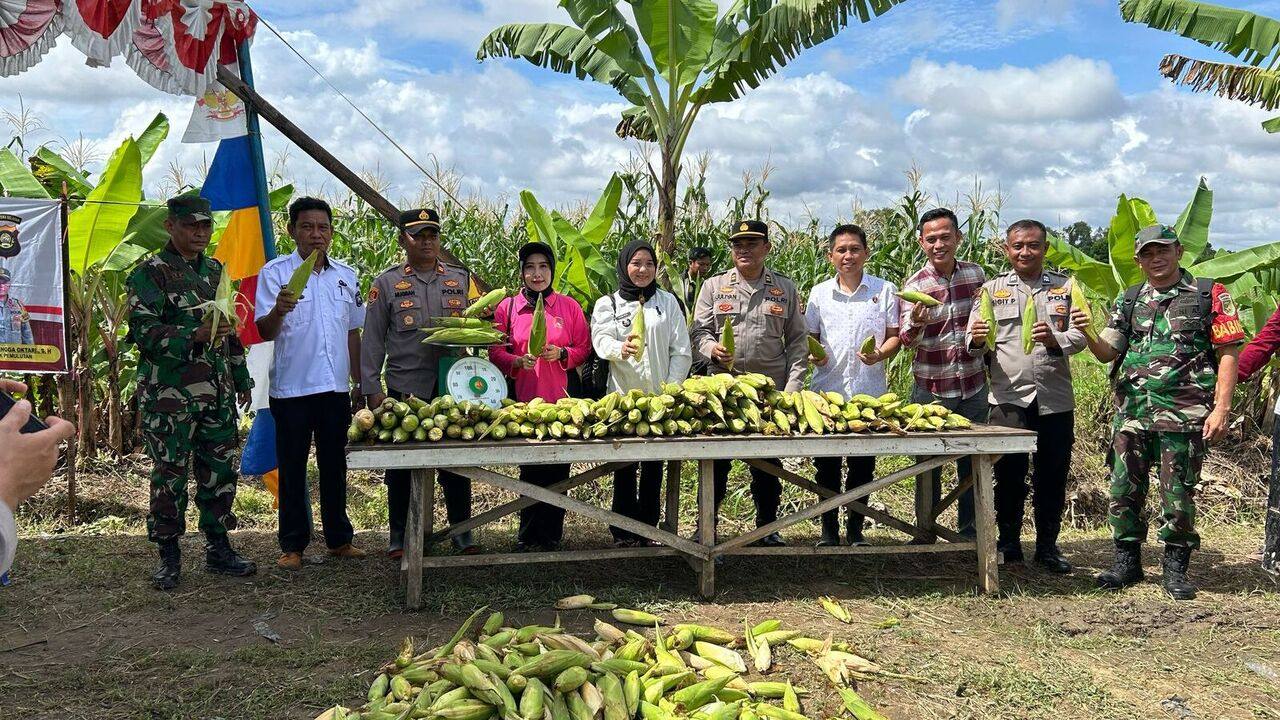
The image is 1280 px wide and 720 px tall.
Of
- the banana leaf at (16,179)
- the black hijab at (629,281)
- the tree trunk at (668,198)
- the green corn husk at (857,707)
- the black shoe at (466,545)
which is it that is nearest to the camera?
the green corn husk at (857,707)

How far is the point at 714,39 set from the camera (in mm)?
8188

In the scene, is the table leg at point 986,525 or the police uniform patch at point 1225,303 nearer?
the police uniform patch at point 1225,303

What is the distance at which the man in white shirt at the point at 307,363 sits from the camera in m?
5.52

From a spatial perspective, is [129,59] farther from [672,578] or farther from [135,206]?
[672,578]

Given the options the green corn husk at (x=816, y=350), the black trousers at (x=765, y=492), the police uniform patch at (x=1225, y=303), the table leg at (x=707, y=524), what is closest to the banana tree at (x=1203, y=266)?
the police uniform patch at (x=1225, y=303)

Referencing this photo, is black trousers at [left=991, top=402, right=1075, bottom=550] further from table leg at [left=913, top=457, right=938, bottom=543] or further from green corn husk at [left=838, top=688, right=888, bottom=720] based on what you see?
green corn husk at [left=838, top=688, right=888, bottom=720]

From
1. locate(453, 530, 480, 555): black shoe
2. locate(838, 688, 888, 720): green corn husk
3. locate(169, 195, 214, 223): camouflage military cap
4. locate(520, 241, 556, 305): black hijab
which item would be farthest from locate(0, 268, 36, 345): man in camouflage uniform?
locate(838, 688, 888, 720): green corn husk

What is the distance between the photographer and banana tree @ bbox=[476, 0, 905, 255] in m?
7.72

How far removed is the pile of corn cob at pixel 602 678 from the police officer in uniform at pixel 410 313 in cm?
179

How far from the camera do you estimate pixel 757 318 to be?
5.75 m

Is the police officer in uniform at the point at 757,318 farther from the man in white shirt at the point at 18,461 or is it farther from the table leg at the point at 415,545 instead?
the man in white shirt at the point at 18,461

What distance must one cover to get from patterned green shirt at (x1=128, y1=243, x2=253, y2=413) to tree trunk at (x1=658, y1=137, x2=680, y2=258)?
3.99 m

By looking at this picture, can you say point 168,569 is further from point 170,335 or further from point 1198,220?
point 1198,220

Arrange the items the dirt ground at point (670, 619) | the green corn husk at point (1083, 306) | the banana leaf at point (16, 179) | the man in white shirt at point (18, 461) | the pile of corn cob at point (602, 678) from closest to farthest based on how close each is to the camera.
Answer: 1. the man in white shirt at point (18, 461)
2. the pile of corn cob at point (602, 678)
3. the dirt ground at point (670, 619)
4. the green corn husk at point (1083, 306)
5. the banana leaf at point (16, 179)
